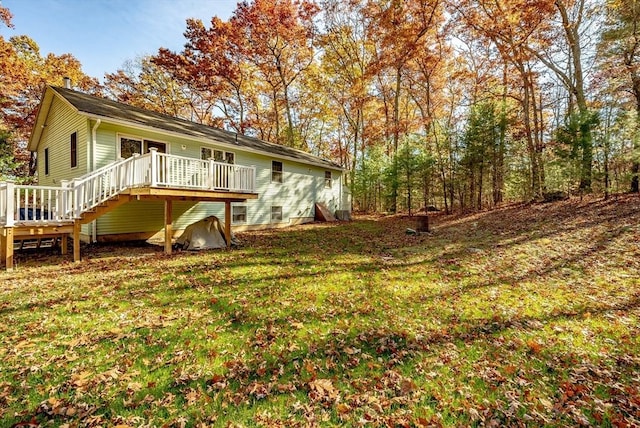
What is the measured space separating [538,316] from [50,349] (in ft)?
22.3

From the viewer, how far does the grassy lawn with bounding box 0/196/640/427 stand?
106 inches

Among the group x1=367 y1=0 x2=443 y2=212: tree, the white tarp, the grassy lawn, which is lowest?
the grassy lawn

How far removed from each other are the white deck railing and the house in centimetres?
3

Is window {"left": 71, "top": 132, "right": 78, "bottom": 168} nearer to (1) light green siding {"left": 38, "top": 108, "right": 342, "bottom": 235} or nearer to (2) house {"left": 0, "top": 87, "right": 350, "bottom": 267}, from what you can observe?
(2) house {"left": 0, "top": 87, "right": 350, "bottom": 267}

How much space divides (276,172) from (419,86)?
649 inches

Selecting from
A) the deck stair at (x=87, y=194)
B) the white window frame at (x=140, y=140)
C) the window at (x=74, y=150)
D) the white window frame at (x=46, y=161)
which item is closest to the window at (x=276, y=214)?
the white window frame at (x=140, y=140)

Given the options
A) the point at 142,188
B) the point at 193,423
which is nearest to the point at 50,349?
the point at 193,423

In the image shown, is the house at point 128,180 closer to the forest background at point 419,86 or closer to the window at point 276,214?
the window at point 276,214

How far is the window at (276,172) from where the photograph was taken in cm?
1518

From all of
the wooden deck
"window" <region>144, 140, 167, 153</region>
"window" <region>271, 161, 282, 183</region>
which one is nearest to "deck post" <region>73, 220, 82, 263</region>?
the wooden deck

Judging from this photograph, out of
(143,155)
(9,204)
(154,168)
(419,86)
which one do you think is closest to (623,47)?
(419,86)

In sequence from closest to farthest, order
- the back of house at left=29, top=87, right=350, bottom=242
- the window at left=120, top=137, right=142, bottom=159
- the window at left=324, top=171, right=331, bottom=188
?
the back of house at left=29, top=87, right=350, bottom=242, the window at left=120, top=137, right=142, bottom=159, the window at left=324, top=171, right=331, bottom=188

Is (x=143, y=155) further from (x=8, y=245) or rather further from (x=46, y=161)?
(x=46, y=161)

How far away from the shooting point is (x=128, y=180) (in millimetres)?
7742
